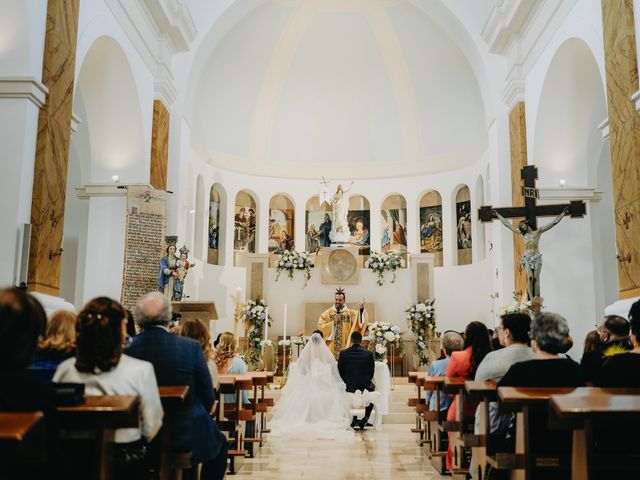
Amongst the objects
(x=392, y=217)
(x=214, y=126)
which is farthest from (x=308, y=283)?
(x=214, y=126)

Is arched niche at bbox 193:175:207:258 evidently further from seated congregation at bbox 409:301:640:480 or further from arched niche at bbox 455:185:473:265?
seated congregation at bbox 409:301:640:480

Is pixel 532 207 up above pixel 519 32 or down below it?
below

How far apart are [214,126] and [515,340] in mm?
13989

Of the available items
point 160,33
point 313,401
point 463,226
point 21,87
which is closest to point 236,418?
point 313,401

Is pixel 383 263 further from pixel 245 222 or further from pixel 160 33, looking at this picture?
pixel 160 33

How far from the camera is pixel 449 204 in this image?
17.5 meters

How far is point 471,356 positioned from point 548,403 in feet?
8.39

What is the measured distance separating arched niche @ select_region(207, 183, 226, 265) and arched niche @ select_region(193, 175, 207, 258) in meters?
0.42

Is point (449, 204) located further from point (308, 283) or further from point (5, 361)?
point (5, 361)

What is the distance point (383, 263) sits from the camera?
16.1m

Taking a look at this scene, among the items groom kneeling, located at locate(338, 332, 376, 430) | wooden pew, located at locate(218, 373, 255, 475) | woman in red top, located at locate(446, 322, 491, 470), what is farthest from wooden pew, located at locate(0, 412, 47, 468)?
groom kneeling, located at locate(338, 332, 376, 430)

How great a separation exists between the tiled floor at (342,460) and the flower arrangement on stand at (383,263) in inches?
284

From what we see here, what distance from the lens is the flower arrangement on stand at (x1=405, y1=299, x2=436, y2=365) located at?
47.6 feet

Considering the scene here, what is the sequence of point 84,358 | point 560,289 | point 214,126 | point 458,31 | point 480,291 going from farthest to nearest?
point 214,126, point 480,291, point 458,31, point 560,289, point 84,358
